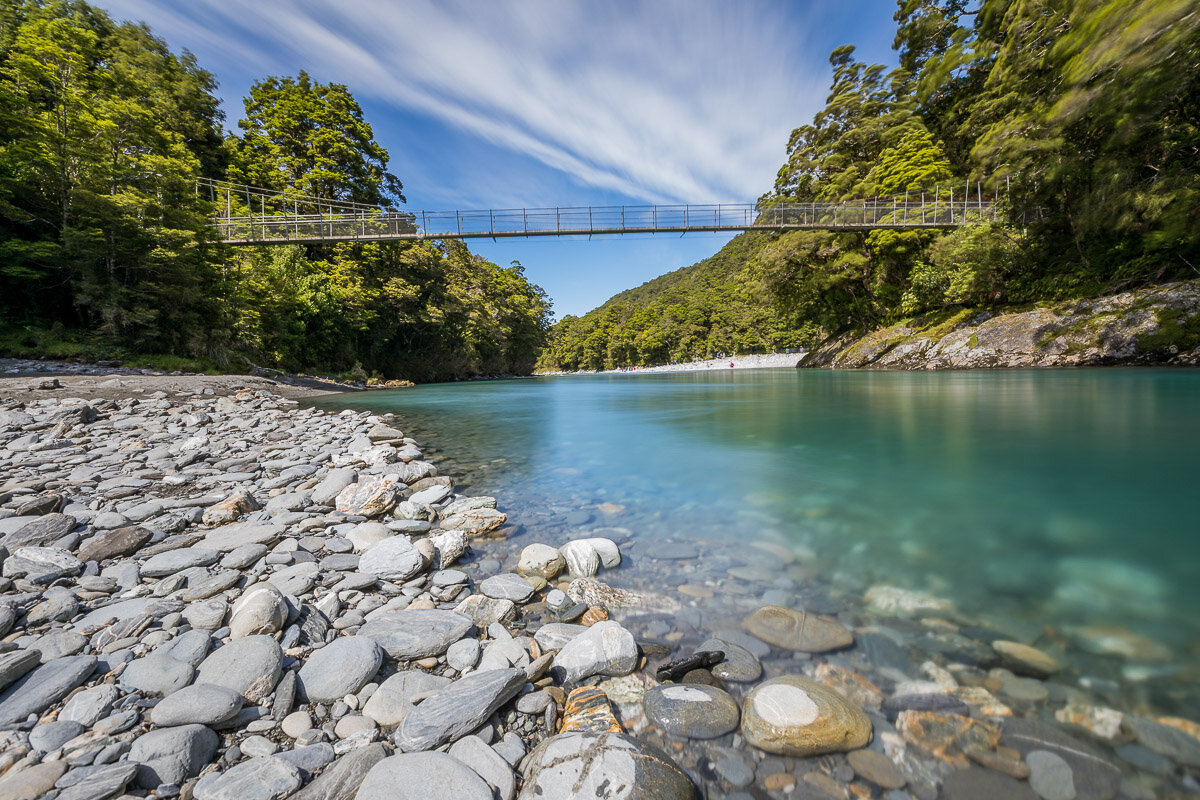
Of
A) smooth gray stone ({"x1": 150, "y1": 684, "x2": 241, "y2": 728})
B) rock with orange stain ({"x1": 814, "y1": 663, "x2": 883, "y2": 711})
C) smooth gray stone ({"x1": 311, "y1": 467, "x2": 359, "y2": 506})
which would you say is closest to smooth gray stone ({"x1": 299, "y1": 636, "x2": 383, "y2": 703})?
smooth gray stone ({"x1": 150, "y1": 684, "x2": 241, "y2": 728})

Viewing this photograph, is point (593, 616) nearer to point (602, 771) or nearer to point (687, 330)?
point (602, 771)

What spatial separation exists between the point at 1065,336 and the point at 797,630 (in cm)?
2168

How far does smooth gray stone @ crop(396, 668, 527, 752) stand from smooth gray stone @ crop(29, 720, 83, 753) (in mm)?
986

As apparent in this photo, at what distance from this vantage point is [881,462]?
18.0ft

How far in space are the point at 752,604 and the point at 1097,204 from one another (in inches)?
Answer: 847

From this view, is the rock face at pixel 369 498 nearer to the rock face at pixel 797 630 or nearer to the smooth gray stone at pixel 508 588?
the smooth gray stone at pixel 508 588

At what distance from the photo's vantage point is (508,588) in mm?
2584

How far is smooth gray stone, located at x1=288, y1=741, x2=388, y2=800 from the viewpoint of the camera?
1.26 metres

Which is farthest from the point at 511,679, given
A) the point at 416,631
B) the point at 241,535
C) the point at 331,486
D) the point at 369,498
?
the point at 331,486

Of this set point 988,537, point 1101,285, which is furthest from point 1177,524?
point 1101,285

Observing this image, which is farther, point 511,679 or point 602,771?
point 511,679

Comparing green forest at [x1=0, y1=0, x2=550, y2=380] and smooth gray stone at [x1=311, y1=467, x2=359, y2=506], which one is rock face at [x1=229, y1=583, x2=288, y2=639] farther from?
green forest at [x1=0, y1=0, x2=550, y2=380]

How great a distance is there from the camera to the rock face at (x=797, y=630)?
2088 millimetres

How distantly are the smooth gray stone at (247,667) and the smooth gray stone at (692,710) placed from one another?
149 cm
